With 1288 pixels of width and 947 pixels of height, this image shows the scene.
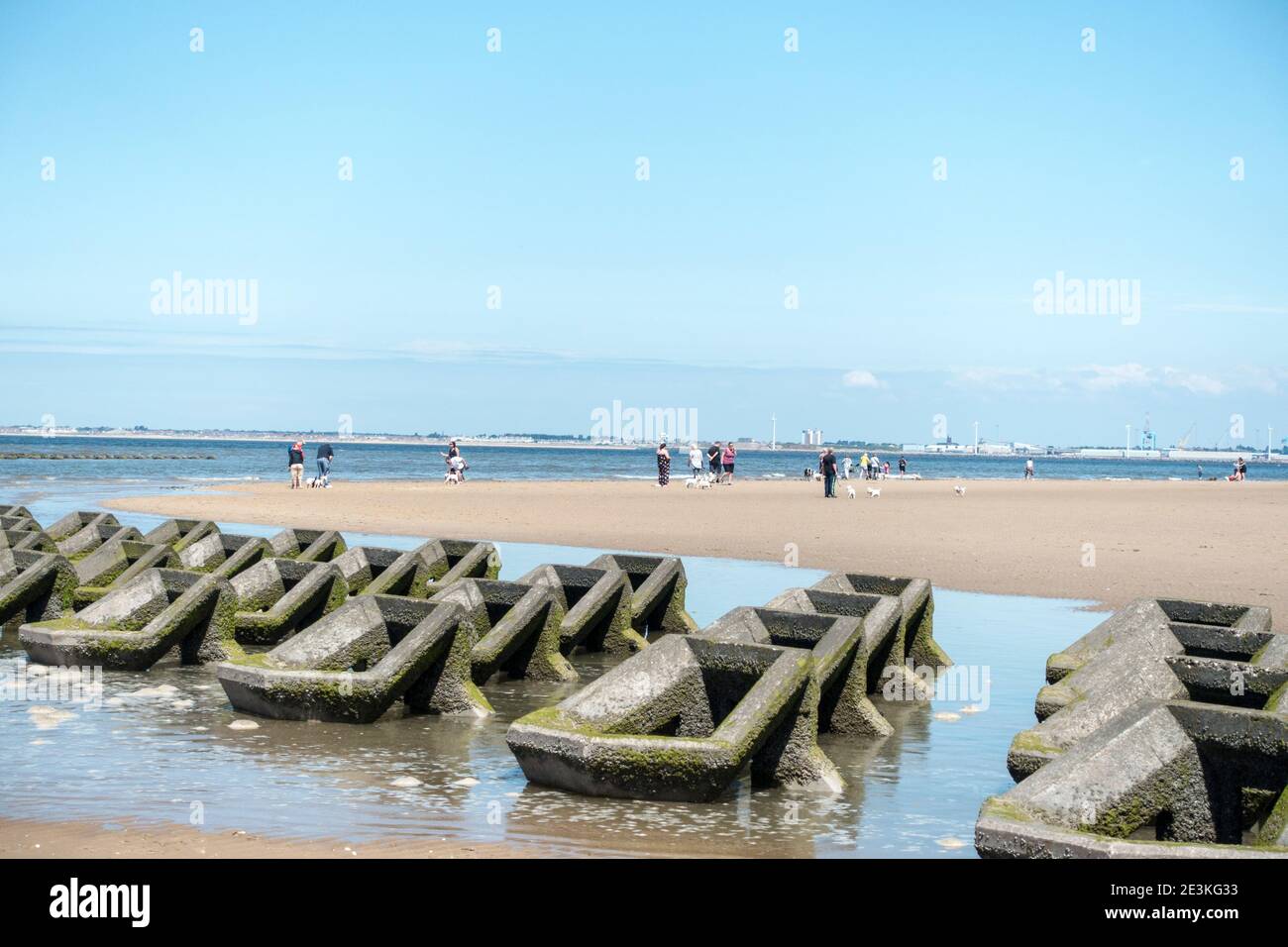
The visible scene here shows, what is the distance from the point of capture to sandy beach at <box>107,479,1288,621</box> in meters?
19.9

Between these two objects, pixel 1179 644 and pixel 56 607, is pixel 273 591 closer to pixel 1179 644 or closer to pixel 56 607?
pixel 56 607

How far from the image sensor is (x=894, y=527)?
96.1ft

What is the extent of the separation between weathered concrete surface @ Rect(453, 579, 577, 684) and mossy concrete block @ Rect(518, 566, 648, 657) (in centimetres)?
86

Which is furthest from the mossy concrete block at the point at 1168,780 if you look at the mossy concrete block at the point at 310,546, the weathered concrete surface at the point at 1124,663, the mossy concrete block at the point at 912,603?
the mossy concrete block at the point at 310,546

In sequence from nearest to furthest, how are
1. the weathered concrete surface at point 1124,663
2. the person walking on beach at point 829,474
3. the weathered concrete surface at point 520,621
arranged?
the weathered concrete surface at point 1124,663
the weathered concrete surface at point 520,621
the person walking on beach at point 829,474

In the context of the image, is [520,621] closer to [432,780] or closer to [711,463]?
[432,780]

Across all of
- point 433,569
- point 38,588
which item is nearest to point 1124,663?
point 433,569

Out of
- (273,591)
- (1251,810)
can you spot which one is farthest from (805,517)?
(1251,810)

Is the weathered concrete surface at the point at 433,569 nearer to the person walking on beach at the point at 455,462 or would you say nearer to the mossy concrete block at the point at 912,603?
the mossy concrete block at the point at 912,603

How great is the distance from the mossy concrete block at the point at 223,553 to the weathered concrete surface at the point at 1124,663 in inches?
386

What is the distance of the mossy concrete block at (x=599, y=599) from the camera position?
13711mm

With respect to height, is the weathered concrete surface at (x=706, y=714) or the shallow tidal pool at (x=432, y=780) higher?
the weathered concrete surface at (x=706, y=714)

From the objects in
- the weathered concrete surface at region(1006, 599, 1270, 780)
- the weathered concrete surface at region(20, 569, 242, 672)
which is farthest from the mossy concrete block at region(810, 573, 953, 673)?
the weathered concrete surface at region(20, 569, 242, 672)

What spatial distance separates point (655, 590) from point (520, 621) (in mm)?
2972
